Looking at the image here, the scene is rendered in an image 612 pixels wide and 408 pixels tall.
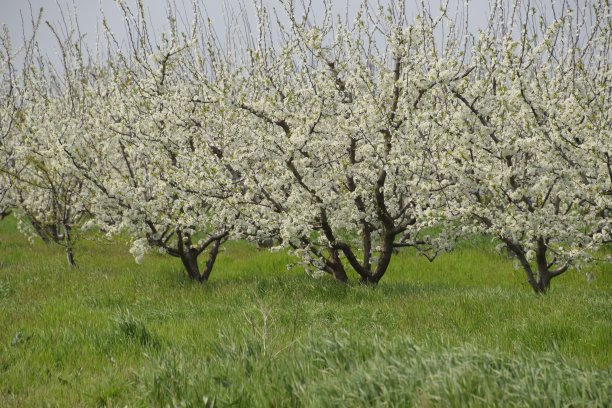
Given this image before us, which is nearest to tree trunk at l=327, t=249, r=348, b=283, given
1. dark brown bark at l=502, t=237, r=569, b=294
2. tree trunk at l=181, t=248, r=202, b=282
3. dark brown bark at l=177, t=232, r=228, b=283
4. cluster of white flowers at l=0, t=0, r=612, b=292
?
cluster of white flowers at l=0, t=0, r=612, b=292

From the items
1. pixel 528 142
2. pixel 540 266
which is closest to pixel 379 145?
pixel 528 142

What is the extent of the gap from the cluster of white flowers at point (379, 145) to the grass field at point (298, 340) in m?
1.00

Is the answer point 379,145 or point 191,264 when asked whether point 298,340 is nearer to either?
point 379,145

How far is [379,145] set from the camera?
27.5ft

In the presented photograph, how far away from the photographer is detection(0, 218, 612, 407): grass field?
388 cm

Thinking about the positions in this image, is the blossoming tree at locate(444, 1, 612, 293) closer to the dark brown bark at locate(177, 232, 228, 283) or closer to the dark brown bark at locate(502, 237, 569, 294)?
the dark brown bark at locate(502, 237, 569, 294)

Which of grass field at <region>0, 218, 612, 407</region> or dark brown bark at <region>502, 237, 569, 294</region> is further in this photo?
dark brown bark at <region>502, 237, 569, 294</region>

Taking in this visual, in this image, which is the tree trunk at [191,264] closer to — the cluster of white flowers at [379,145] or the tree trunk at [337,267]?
the cluster of white flowers at [379,145]

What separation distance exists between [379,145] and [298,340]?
13.1 feet

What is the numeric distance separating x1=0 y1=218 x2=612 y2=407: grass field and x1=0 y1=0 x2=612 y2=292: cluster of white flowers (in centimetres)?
100

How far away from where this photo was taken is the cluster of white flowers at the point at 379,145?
25.7 feet

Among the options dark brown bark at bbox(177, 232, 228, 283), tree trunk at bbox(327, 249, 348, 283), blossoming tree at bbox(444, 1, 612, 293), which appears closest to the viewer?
blossoming tree at bbox(444, 1, 612, 293)

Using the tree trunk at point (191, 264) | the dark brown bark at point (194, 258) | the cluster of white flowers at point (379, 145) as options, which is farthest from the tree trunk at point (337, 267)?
the tree trunk at point (191, 264)

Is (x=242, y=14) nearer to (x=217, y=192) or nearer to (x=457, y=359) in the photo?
(x=217, y=192)
